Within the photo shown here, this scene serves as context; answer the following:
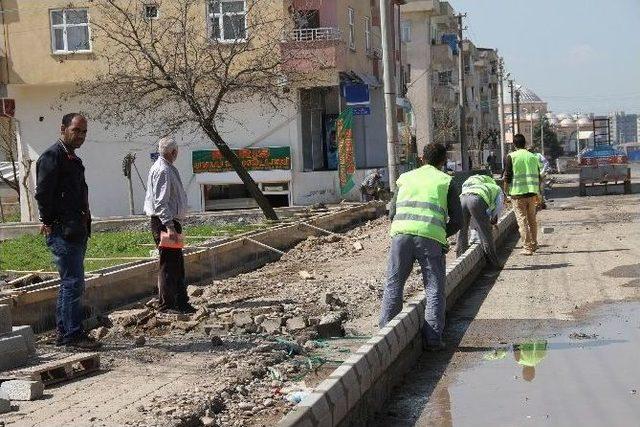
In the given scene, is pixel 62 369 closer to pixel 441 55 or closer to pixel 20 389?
pixel 20 389

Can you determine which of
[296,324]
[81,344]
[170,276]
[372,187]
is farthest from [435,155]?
[372,187]

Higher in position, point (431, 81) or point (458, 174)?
point (431, 81)

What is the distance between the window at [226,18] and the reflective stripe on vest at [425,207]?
69.4 feet

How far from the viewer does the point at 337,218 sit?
1040 inches

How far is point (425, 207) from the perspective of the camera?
9.24m

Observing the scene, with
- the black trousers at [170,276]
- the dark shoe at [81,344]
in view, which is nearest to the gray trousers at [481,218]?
the black trousers at [170,276]

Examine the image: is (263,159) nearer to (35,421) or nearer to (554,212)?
(554,212)

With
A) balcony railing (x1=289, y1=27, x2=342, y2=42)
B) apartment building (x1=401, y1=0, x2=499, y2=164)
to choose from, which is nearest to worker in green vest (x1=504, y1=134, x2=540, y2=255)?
balcony railing (x1=289, y1=27, x2=342, y2=42)

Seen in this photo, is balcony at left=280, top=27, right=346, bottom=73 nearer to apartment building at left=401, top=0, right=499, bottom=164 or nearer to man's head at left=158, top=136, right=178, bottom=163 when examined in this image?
man's head at left=158, top=136, right=178, bottom=163

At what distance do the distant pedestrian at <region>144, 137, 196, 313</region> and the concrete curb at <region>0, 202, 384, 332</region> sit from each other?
0.99m

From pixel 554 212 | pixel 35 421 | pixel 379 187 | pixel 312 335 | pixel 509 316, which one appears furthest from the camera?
pixel 379 187

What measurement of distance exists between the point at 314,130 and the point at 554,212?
10635mm

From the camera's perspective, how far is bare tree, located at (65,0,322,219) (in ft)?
86.8

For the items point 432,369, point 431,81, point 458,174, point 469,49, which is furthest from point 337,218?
point 469,49
